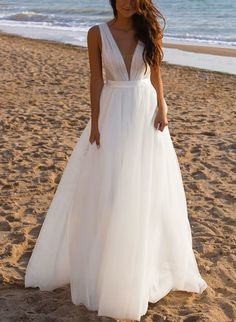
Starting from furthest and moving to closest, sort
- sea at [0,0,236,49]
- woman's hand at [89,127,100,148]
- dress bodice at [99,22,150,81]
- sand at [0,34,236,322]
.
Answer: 1. sea at [0,0,236,49]
2. sand at [0,34,236,322]
3. woman's hand at [89,127,100,148]
4. dress bodice at [99,22,150,81]

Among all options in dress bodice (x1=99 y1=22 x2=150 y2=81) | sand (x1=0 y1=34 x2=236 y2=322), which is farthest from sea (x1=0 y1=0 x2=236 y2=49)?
dress bodice (x1=99 y1=22 x2=150 y2=81)

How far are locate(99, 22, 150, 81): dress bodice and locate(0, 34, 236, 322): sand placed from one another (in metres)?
1.28

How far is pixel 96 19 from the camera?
2878 centimetres

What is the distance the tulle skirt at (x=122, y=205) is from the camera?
3.18m

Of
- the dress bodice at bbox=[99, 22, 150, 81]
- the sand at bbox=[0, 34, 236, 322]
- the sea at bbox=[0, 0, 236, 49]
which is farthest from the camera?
the sea at bbox=[0, 0, 236, 49]

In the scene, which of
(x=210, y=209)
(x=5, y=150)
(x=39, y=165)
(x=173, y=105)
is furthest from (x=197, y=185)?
(x=173, y=105)

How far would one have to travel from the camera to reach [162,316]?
343cm

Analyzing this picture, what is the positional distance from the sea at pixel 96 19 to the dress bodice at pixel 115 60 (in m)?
14.5

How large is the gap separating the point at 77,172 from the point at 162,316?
3.02 feet

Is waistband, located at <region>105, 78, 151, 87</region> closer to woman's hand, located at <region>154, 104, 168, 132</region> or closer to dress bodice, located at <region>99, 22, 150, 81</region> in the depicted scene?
dress bodice, located at <region>99, 22, 150, 81</region>

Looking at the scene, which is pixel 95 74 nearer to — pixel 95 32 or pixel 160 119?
pixel 95 32

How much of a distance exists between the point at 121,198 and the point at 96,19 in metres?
26.5

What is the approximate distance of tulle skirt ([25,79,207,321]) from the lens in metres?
3.18

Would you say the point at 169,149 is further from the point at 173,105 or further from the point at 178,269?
the point at 173,105
